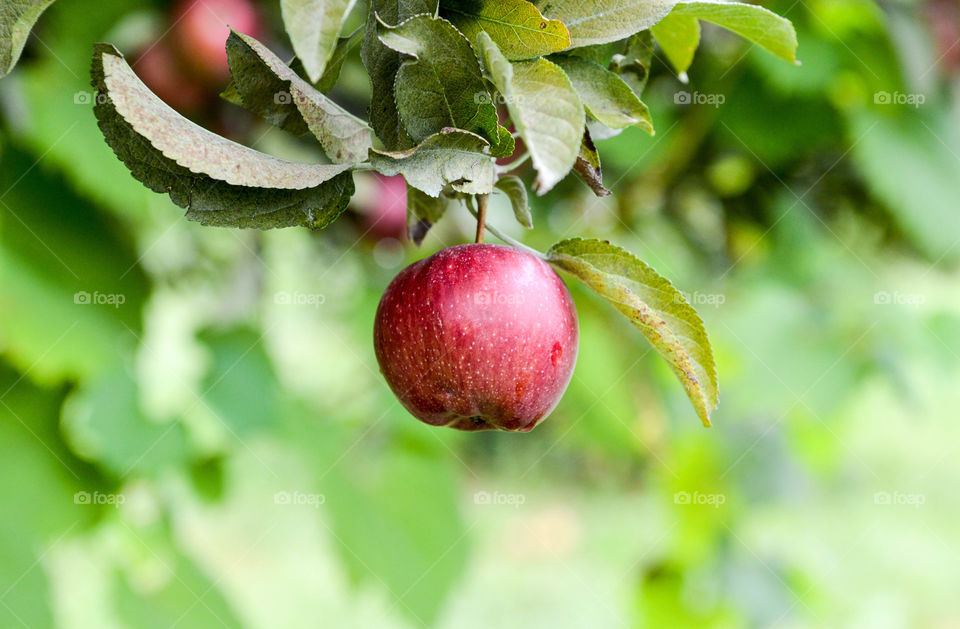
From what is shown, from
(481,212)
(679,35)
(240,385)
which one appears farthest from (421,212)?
(240,385)

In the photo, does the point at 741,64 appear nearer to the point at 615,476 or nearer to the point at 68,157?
the point at 68,157

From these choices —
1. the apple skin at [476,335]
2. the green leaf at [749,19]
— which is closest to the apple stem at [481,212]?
the apple skin at [476,335]

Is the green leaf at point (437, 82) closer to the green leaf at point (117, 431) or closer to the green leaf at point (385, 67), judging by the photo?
the green leaf at point (385, 67)

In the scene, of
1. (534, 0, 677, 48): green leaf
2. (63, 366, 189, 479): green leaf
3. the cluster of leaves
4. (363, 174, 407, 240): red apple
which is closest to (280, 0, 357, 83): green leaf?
the cluster of leaves

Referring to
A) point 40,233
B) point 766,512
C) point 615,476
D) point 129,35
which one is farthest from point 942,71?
point 615,476

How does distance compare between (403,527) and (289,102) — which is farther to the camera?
(403,527)

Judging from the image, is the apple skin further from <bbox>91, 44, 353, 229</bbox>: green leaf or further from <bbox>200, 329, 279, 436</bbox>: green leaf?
<bbox>200, 329, 279, 436</bbox>: green leaf

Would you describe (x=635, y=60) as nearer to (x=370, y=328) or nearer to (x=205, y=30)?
(x=205, y=30)
